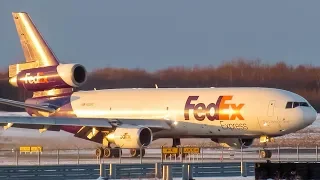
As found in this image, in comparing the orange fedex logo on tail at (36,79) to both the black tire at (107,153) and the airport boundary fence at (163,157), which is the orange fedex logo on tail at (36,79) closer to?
the airport boundary fence at (163,157)

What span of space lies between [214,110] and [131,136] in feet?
14.9

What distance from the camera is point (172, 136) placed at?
50219 millimetres

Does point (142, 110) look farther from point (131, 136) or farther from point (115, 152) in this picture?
point (131, 136)

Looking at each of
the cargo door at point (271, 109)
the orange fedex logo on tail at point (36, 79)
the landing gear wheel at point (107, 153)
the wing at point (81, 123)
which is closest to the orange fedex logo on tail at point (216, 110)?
the cargo door at point (271, 109)

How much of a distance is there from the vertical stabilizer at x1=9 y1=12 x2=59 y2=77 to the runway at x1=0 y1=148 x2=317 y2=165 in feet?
17.7

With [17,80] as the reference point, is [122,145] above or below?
below

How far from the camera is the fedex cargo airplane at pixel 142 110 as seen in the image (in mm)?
46312

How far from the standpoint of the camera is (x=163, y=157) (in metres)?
44.4

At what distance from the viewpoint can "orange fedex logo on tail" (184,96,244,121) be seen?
46781 millimetres

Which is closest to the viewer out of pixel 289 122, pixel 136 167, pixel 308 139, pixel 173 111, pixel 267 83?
pixel 136 167

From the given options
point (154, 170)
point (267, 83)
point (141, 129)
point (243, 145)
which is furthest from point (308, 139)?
point (154, 170)

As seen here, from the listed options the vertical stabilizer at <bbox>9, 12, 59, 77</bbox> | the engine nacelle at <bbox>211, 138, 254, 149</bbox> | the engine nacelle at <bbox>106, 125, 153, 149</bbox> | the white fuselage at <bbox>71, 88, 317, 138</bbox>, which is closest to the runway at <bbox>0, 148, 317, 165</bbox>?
the engine nacelle at <bbox>211, 138, 254, 149</bbox>

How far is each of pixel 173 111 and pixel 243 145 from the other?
4.36 meters

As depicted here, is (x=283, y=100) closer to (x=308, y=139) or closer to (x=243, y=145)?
(x=243, y=145)
